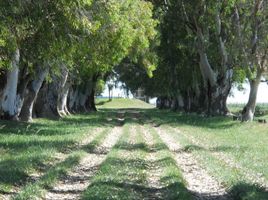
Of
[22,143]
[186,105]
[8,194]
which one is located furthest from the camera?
[186,105]

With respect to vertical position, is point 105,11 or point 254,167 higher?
point 105,11

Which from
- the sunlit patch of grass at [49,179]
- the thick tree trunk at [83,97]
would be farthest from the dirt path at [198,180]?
the thick tree trunk at [83,97]

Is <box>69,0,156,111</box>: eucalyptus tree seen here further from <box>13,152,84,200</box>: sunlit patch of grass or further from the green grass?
the green grass

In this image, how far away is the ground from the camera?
38.9 feet

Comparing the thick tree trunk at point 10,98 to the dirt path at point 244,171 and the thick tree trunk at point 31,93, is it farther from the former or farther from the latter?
the dirt path at point 244,171

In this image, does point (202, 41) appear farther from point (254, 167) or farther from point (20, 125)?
point (254, 167)

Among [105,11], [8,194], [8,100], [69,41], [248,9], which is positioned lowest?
[8,194]

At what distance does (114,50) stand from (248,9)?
1437 centimetres

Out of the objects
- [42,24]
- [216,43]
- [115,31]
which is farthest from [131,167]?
[216,43]

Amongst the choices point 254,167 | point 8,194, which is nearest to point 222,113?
point 254,167

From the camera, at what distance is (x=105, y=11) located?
61.8ft

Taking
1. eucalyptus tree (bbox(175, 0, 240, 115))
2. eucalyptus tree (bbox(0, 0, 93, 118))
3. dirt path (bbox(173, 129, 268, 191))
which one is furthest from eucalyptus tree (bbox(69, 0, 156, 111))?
eucalyptus tree (bbox(175, 0, 240, 115))

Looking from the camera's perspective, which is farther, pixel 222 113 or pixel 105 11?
pixel 222 113

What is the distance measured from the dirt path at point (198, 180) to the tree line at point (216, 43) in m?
18.4
